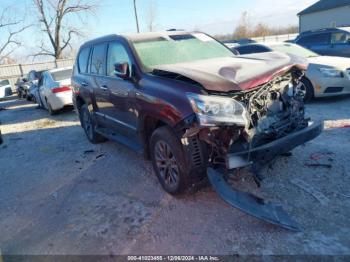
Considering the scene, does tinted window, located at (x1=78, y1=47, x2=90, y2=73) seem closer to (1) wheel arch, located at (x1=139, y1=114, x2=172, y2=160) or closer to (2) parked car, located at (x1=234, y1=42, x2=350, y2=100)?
(1) wheel arch, located at (x1=139, y1=114, x2=172, y2=160)

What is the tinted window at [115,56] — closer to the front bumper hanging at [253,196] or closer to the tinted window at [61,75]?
the front bumper hanging at [253,196]

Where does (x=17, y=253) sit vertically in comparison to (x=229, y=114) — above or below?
below

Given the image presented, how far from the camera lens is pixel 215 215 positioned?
3451mm

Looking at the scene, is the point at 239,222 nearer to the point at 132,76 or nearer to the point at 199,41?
the point at 132,76

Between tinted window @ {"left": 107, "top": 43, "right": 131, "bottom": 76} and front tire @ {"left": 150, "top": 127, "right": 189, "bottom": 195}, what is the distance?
4.26 ft

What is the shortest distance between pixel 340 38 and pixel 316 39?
825mm

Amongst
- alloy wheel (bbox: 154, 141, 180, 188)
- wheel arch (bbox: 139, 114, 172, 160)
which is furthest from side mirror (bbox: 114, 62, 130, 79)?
alloy wheel (bbox: 154, 141, 180, 188)

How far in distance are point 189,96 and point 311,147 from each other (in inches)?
103

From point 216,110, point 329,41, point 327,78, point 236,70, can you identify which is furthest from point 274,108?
point 329,41

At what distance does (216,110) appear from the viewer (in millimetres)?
3146

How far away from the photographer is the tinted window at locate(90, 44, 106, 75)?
532cm

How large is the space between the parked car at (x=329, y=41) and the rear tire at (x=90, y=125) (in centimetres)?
931

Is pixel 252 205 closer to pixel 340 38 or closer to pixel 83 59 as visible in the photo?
pixel 83 59

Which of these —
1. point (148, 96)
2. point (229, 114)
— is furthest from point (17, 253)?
point (229, 114)
